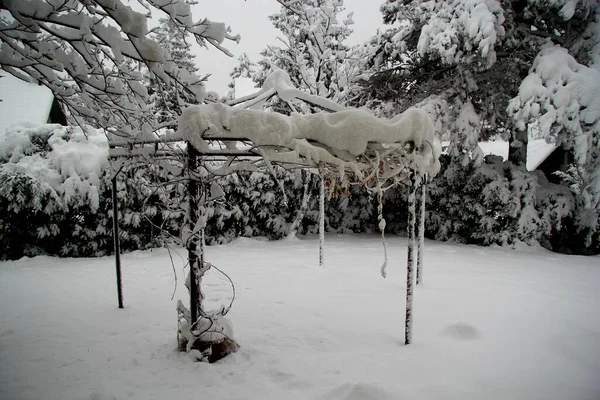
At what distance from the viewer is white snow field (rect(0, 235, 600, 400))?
2629mm

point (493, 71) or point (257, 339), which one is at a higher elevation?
point (493, 71)

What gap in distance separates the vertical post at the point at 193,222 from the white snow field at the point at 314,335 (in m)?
0.59

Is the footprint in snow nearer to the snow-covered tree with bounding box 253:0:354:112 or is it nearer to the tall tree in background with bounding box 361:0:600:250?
the tall tree in background with bounding box 361:0:600:250

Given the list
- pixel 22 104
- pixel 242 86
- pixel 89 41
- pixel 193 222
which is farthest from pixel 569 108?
pixel 22 104

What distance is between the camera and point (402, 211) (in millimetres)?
10406

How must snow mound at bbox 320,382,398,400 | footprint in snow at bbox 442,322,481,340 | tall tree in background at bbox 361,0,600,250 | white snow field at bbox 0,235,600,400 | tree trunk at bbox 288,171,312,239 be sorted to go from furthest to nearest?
tree trunk at bbox 288,171,312,239
tall tree in background at bbox 361,0,600,250
footprint in snow at bbox 442,322,481,340
white snow field at bbox 0,235,600,400
snow mound at bbox 320,382,398,400

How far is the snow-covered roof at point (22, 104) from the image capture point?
44.3 feet

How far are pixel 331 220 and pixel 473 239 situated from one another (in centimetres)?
419

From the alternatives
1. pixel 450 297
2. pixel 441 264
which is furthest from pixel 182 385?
pixel 441 264

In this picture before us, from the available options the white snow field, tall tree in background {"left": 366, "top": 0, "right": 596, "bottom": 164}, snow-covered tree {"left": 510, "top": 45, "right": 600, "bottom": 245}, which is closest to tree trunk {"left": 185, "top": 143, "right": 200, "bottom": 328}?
the white snow field

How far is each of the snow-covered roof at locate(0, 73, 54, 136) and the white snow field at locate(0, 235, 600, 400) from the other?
10025 mm

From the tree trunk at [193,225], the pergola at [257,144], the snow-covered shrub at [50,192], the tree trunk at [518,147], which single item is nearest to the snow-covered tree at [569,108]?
the tree trunk at [518,147]

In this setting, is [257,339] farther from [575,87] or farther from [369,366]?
[575,87]

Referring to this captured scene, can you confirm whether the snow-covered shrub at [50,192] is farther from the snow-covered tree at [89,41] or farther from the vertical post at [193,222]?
the vertical post at [193,222]
